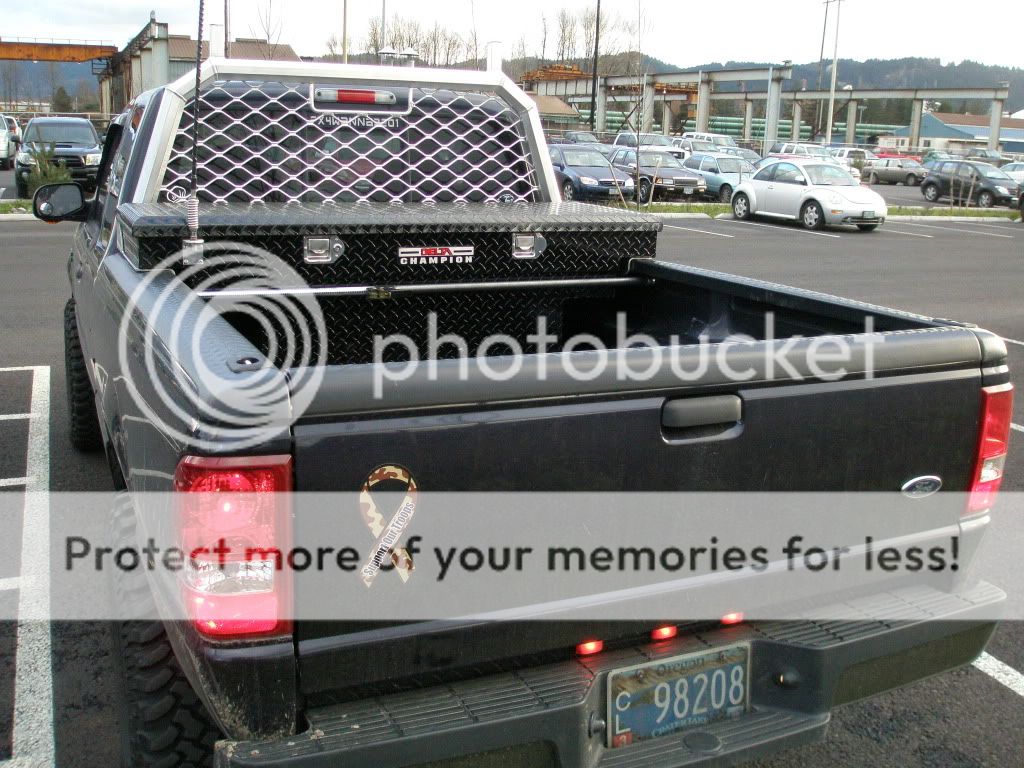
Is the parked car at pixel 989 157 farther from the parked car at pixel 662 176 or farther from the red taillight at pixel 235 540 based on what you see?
the red taillight at pixel 235 540

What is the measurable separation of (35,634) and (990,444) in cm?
334

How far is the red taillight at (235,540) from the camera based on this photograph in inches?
71.8

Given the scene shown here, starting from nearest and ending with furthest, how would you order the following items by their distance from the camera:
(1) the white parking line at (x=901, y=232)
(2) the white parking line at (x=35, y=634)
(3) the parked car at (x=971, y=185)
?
(2) the white parking line at (x=35, y=634) < (1) the white parking line at (x=901, y=232) < (3) the parked car at (x=971, y=185)

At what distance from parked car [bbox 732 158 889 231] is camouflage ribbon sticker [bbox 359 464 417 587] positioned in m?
19.7

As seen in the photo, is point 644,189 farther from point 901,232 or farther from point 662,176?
point 901,232

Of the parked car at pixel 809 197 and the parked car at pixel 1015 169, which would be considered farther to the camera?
the parked car at pixel 1015 169

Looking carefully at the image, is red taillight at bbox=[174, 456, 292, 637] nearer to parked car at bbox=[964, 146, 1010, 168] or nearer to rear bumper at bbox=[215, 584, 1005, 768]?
rear bumper at bbox=[215, 584, 1005, 768]

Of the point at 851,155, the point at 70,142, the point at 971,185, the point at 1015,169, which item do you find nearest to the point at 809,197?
the point at 971,185


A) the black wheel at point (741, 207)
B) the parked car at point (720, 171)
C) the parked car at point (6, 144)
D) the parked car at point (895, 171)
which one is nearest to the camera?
the black wheel at point (741, 207)

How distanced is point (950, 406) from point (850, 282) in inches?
449

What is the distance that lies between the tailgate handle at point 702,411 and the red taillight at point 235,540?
32.8 inches

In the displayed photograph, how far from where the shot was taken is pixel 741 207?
2219cm

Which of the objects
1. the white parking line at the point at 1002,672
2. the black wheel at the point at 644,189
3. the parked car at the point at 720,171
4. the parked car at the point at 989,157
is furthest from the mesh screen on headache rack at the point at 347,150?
the parked car at the point at 989,157

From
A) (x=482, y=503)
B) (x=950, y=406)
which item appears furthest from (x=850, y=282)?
(x=482, y=503)
